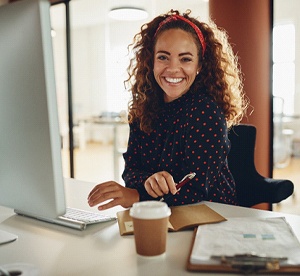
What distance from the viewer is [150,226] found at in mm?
751

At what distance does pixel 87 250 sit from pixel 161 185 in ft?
1.04

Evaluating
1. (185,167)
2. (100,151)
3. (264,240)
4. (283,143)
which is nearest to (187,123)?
(185,167)

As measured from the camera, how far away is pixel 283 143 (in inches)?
160

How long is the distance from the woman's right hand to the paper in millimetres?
172

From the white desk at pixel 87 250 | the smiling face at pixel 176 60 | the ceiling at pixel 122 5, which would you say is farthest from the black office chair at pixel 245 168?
the ceiling at pixel 122 5

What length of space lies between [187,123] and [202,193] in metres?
0.27

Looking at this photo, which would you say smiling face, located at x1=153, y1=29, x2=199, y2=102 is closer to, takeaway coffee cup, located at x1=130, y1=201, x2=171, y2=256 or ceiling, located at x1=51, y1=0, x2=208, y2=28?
takeaway coffee cup, located at x1=130, y1=201, x2=171, y2=256

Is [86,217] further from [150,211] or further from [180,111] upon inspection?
[180,111]

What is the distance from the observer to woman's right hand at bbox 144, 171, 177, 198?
1078mm

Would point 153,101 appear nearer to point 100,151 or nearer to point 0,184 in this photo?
point 0,184

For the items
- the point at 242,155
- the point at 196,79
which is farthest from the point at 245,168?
the point at 196,79

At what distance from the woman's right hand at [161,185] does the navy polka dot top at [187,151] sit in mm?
70

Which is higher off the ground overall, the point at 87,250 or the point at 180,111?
the point at 180,111

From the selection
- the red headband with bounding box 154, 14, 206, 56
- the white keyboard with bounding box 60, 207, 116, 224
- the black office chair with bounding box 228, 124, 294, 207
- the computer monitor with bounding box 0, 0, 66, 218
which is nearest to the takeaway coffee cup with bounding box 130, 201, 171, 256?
the computer monitor with bounding box 0, 0, 66, 218
